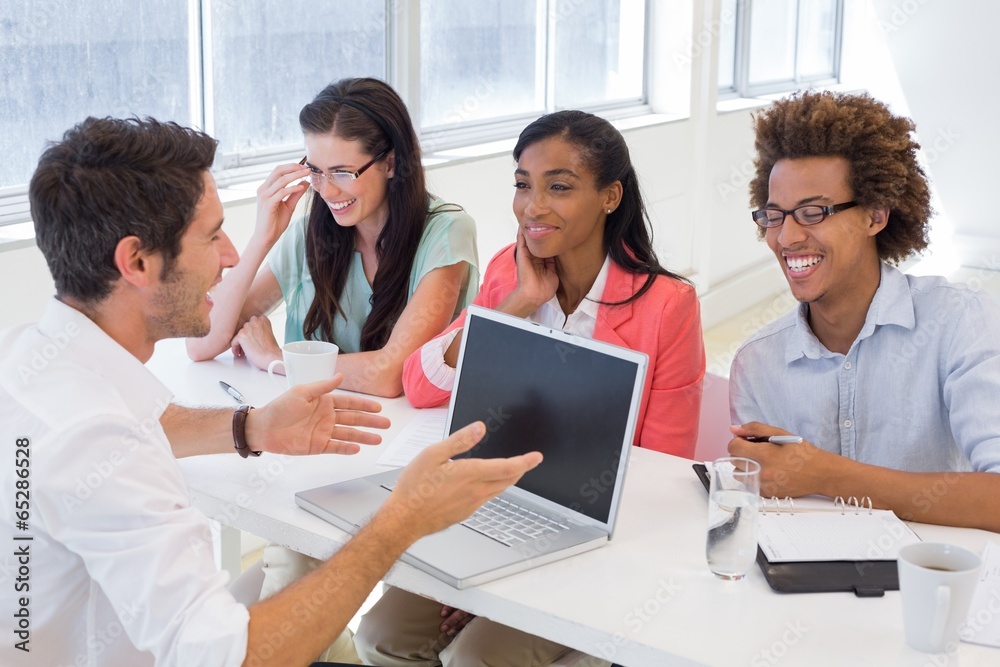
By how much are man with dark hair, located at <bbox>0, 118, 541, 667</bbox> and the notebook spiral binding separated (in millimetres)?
418

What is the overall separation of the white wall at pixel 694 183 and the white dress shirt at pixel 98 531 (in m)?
2.69

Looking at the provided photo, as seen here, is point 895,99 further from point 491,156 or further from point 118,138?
point 118,138

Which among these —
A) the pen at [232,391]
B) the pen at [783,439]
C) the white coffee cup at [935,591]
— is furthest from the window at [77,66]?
the white coffee cup at [935,591]

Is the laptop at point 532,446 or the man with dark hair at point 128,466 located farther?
the laptop at point 532,446

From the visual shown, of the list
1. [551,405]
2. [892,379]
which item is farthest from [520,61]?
[551,405]

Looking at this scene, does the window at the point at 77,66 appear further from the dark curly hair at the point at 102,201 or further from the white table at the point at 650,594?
the dark curly hair at the point at 102,201

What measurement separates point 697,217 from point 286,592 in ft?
14.8

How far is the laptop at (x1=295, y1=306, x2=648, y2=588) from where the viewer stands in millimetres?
1426

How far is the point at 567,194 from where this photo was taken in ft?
7.00

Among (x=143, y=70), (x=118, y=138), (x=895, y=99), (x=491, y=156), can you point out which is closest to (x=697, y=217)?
(x=491, y=156)

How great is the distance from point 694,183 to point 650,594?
4325mm

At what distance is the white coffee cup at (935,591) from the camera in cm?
117

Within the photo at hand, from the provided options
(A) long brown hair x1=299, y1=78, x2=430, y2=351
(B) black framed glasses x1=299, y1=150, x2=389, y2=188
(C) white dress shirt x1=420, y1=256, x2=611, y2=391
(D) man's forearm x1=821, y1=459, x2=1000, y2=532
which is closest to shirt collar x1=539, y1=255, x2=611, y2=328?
(C) white dress shirt x1=420, y1=256, x2=611, y2=391

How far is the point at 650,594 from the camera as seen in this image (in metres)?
1.34
